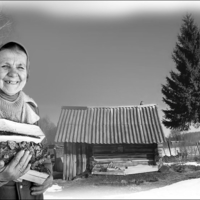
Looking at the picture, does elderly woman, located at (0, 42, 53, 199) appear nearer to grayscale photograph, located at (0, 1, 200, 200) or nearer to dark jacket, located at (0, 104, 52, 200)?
dark jacket, located at (0, 104, 52, 200)

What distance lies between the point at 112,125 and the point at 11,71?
1149 mm

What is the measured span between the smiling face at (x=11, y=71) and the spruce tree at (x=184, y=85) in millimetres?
1037

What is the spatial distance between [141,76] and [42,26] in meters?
0.67

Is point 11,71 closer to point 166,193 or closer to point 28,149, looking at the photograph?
point 28,149

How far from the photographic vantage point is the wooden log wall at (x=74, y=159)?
74.8 inches

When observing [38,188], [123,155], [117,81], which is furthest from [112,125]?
[38,188]

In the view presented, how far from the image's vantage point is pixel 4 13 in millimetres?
1143

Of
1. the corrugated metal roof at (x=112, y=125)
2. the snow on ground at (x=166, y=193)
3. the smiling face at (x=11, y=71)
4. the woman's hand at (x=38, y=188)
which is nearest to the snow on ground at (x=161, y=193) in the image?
the snow on ground at (x=166, y=193)

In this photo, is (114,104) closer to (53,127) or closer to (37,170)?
(53,127)

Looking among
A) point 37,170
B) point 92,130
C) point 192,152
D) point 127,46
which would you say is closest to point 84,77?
point 127,46

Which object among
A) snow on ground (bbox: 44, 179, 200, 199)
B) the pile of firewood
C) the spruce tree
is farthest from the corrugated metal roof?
the pile of firewood

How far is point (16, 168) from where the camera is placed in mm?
649

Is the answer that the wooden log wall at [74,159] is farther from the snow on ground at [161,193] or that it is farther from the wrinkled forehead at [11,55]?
the wrinkled forehead at [11,55]

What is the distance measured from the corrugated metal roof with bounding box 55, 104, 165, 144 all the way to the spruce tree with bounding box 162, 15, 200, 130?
0.11m
